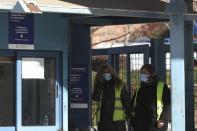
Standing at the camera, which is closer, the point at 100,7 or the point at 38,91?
the point at 100,7

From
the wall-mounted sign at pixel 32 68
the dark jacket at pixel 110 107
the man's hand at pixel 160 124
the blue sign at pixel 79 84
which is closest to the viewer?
the man's hand at pixel 160 124

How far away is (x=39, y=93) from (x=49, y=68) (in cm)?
53

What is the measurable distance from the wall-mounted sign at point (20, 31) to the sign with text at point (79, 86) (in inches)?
46.5

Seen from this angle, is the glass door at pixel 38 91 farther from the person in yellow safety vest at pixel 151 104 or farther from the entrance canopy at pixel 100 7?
the person in yellow safety vest at pixel 151 104

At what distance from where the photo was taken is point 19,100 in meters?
11.9

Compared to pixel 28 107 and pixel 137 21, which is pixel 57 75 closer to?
pixel 28 107

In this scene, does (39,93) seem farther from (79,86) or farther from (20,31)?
(20,31)

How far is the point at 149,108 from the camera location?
9812 millimetres

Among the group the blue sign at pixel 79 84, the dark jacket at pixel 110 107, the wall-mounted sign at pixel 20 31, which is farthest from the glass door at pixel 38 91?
the dark jacket at pixel 110 107

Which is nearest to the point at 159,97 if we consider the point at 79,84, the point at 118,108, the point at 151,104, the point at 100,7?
the point at 151,104

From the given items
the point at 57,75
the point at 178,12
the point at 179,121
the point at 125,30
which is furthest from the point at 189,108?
the point at 125,30

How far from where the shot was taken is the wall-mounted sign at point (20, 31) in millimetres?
11609

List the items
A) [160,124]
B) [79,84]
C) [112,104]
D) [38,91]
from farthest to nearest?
[79,84], [38,91], [112,104], [160,124]

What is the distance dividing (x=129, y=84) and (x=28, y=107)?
92.0 inches
